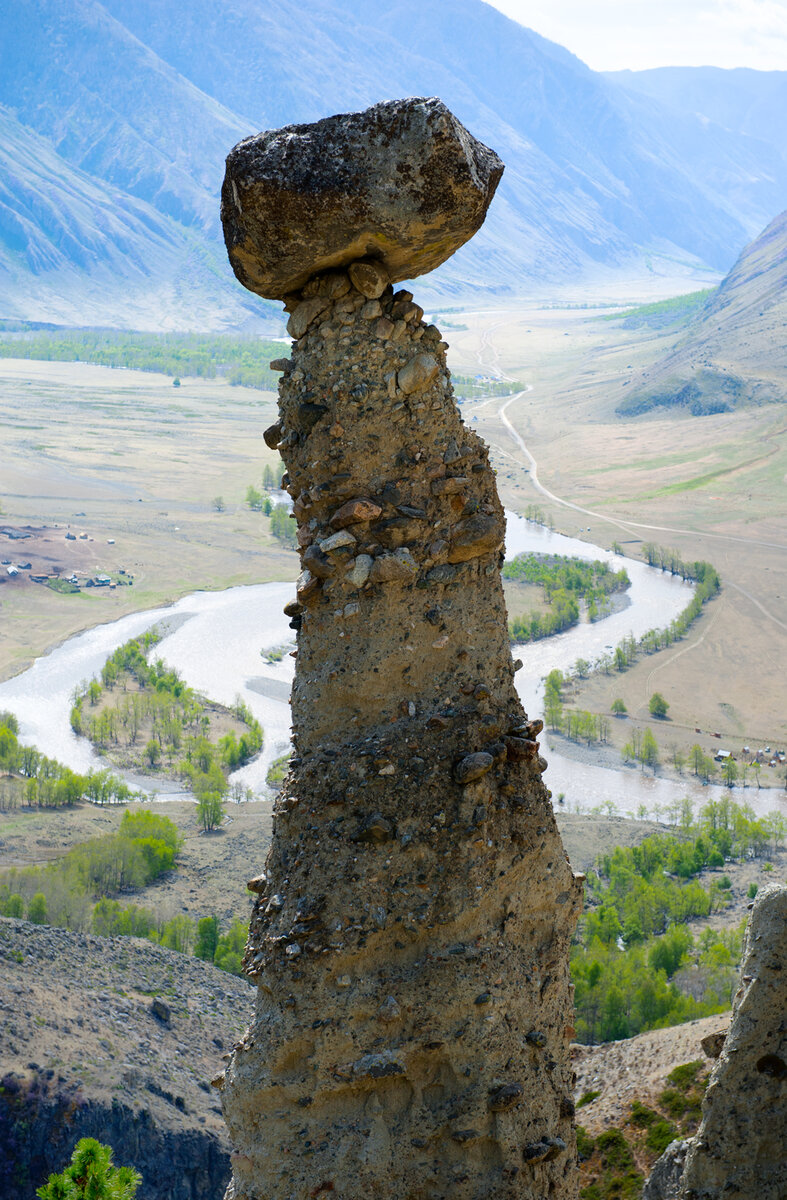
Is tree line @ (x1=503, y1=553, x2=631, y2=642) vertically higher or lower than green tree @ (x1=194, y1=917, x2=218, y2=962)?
higher

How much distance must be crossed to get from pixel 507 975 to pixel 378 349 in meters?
5.23

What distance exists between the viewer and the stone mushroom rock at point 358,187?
30.3 ft

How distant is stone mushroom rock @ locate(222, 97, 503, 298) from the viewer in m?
9.23

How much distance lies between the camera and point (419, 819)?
30.6 ft

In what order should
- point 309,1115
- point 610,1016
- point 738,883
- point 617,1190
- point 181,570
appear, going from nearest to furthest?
point 309,1115
point 617,1190
point 610,1016
point 738,883
point 181,570

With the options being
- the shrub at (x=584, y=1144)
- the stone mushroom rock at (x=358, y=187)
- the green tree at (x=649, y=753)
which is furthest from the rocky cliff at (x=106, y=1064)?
the green tree at (x=649, y=753)

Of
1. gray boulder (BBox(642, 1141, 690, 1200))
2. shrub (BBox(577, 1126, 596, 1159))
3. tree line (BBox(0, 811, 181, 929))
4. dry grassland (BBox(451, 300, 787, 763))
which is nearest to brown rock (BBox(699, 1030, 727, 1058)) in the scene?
gray boulder (BBox(642, 1141, 690, 1200))

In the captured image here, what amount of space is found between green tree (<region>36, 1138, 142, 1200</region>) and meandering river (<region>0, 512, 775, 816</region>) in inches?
2408

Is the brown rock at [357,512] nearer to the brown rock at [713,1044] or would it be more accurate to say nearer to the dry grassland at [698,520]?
the brown rock at [713,1044]

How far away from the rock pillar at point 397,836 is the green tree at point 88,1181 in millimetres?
7618

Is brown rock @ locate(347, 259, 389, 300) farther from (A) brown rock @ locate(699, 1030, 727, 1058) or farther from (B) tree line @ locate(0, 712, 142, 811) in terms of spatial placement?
(B) tree line @ locate(0, 712, 142, 811)

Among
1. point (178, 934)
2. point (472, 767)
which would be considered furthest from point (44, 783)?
point (472, 767)

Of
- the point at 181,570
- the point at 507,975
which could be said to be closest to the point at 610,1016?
the point at 507,975

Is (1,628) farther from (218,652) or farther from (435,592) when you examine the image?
(435,592)
